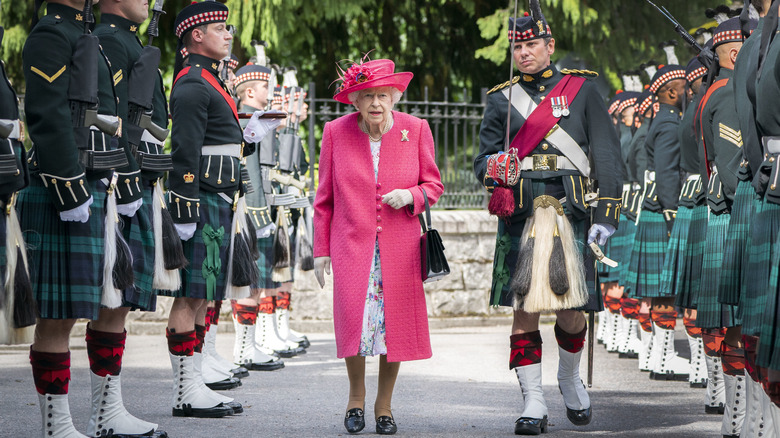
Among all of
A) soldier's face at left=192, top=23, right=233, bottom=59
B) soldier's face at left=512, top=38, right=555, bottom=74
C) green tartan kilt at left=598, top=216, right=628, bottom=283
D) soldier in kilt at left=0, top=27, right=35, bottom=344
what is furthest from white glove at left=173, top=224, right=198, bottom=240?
green tartan kilt at left=598, top=216, right=628, bottom=283

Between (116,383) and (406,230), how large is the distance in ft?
5.67

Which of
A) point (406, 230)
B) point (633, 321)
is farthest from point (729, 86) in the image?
point (633, 321)

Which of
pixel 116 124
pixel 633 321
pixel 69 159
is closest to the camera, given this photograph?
pixel 69 159

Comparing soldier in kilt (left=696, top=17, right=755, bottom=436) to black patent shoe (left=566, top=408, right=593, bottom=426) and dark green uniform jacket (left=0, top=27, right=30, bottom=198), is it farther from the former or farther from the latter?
dark green uniform jacket (left=0, top=27, right=30, bottom=198)

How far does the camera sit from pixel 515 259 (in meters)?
6.04

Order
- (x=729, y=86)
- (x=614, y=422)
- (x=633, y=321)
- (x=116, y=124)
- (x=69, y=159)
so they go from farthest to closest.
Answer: (x=633, y=321) < (x=614, y=422) < (x=729, y=86) < (x=116, y=124) < (x=69, y=159)

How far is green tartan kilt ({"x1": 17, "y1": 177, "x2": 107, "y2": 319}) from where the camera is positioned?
4.66 meters

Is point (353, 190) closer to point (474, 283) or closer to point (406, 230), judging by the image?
point (406, 230)

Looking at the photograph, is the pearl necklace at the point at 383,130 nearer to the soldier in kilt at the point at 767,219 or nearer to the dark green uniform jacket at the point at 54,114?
the dark green uniform jacket at the point at 54,114

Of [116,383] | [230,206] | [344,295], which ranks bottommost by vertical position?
[116,383]

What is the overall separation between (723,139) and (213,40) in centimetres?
307

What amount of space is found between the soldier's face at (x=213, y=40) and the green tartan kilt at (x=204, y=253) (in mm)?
889

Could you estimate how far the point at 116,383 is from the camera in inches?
205

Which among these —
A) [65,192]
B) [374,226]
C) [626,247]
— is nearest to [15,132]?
[65,192]
